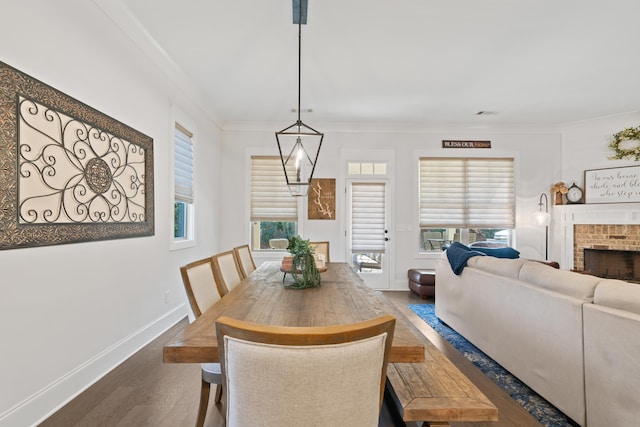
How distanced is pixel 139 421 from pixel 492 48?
13.3 ft

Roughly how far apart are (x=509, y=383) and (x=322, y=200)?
367cm

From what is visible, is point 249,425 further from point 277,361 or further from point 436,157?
point 436,157

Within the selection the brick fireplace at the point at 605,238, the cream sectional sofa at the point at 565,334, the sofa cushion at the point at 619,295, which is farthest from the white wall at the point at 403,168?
the sofa cushion at the point at 619,295

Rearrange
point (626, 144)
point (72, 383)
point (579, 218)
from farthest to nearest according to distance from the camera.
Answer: point (579, 218)
point (626, 144)
point (72, 383)

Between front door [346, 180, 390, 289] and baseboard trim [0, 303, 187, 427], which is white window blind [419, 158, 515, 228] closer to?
front door [346, 180, 390, 289]

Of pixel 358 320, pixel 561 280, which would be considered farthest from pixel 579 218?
pixel 358 320

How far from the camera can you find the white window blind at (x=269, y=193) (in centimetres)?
536

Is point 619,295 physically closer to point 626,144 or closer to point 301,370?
point 301,370

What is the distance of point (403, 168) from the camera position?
5.42m

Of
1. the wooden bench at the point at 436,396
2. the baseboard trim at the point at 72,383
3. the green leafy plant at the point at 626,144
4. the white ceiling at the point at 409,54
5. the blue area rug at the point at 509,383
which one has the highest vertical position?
the white ceiling at the point at 409,54

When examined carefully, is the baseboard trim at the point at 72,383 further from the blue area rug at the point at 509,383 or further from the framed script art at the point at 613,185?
the framed script art at the point at 613,185

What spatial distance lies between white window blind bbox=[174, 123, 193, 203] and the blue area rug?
130 inches

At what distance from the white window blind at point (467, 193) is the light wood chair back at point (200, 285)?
4199mm

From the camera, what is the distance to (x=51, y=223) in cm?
191
